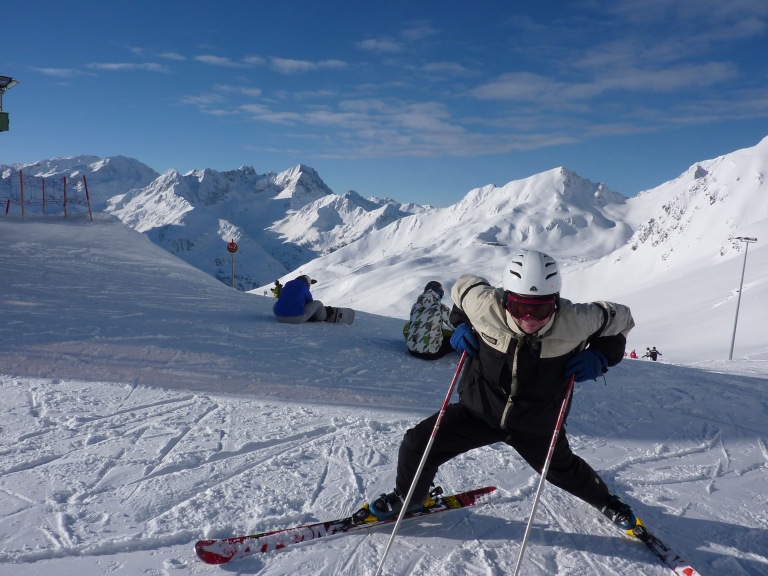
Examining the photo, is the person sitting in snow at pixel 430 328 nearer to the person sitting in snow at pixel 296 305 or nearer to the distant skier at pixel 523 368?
the person sitting in snow at pixel 296 305

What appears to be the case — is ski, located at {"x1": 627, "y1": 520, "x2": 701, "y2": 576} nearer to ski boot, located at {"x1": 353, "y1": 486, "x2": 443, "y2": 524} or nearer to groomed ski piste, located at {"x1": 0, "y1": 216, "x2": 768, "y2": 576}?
groomed ski piste, located at {"x1": 0, "y1": 216, "x2": 768, "y2": 576}

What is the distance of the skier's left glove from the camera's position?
2.90m

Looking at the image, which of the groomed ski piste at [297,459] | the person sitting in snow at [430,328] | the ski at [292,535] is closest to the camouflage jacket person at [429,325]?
the person sitting in snow at [430,328]

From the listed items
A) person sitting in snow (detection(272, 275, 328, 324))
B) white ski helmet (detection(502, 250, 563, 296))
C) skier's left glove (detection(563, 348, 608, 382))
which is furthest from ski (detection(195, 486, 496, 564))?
person sitting in snow (detection(272, 275, 328, 324))

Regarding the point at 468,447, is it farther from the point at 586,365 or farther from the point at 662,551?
the point at 662,551

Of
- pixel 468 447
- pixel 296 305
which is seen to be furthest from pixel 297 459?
pixel 296 305

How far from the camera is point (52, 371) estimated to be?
228 inches

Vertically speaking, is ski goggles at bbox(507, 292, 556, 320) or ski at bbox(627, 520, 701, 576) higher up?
ski goggles at bbox(507, 292, 556, 320)

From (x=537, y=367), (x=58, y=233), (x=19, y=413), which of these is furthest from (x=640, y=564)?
(x=58, y=233)

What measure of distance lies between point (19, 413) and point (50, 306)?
5235mm

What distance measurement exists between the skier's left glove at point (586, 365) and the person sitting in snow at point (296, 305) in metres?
6.97

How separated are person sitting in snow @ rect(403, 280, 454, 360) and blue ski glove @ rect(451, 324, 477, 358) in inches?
171

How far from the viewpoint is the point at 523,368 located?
2.94m

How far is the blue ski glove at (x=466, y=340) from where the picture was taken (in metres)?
3.13
